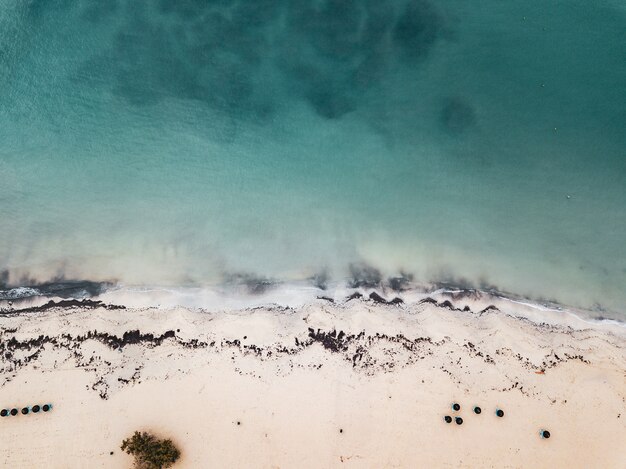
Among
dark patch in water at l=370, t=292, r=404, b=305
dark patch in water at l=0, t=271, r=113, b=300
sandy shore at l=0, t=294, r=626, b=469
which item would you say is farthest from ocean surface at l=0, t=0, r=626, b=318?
sandy shore at l=0, t=294, r=626, b=469

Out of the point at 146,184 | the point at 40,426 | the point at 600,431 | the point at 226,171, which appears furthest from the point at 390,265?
the point at 40,426

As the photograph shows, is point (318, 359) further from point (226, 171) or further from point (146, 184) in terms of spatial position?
point (146, 184)

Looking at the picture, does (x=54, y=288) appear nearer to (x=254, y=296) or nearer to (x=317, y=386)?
(x=254, y=296)

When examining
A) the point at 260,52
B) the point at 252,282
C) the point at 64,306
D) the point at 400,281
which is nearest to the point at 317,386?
the point at 252,282

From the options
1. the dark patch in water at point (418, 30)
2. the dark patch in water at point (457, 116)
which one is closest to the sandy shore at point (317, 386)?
the dark patch in water at point (457, 116)

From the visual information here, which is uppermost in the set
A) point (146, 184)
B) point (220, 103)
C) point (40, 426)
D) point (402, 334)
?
point (220, 103)
